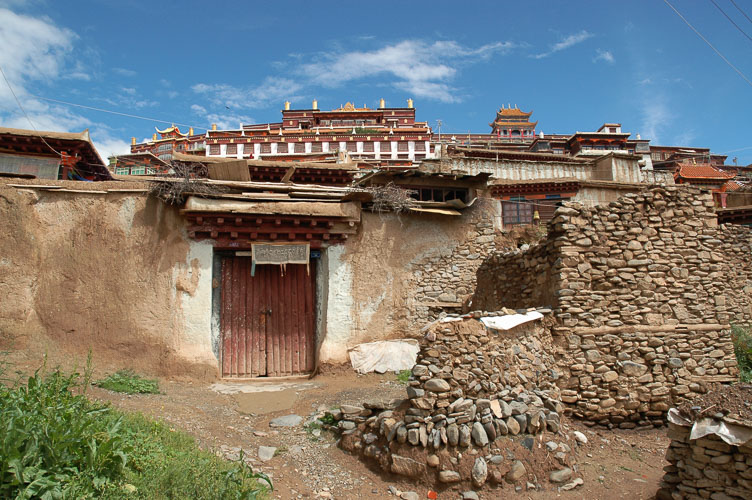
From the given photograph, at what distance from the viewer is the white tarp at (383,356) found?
30.9 ft

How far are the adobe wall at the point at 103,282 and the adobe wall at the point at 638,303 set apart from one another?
6.89 meters

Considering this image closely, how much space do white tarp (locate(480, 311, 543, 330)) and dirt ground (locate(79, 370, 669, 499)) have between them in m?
1.56

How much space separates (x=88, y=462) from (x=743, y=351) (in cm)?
1102

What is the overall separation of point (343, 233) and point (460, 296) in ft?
10.4

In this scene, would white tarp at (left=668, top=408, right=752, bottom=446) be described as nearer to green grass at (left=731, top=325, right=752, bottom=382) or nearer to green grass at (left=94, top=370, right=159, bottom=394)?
green grass at (left=731, top=325, right=752, bottom=382)

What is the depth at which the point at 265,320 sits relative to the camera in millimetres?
10086

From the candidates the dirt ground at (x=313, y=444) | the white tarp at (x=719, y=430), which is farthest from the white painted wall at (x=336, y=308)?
the white tarp at (x=719, y=430)

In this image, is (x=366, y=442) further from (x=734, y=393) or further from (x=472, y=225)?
(x=472, y=225)

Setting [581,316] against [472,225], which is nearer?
[581,316]

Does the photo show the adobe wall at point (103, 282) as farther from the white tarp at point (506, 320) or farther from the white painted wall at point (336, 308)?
the white tarp at point (506, 320)

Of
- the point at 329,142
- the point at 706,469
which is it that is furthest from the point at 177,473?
the point at 329,142

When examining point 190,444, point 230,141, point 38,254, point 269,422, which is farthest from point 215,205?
point 230,141

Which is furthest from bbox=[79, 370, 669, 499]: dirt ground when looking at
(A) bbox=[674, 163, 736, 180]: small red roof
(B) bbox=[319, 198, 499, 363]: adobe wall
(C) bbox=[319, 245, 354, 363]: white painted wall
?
(A) bbox=[674, 163, 736, 180]: small red roof

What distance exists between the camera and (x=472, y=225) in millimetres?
11164
